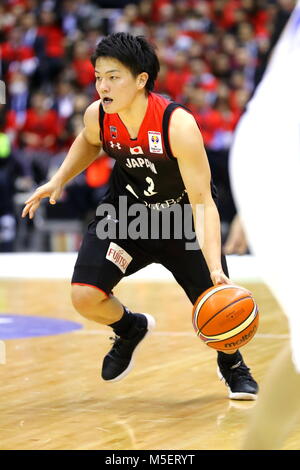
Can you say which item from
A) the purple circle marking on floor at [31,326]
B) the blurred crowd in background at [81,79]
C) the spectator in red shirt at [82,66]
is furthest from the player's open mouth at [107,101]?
the spectator in red shirt at [82,66]

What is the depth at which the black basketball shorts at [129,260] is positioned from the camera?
15.9 feet

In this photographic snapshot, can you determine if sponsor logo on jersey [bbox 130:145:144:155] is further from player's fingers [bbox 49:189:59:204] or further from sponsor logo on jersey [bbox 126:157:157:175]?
player's fingers [bbox 49:189:59:204]

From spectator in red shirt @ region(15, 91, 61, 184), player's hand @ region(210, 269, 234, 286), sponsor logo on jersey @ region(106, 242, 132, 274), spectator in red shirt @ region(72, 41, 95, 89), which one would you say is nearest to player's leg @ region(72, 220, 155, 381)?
sponsor logo on jersey @ region(106, 242, 132, 274)

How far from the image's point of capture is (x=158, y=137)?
461 centimetres

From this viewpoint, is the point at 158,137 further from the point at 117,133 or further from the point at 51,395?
the point at 51,395

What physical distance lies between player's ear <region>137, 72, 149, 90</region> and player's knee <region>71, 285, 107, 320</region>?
1049mm

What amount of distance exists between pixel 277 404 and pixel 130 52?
233cm

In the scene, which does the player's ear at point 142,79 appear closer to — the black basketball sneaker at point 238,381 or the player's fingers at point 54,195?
the player's fingers at point 54,195

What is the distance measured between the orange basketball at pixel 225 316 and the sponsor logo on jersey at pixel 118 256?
83cm

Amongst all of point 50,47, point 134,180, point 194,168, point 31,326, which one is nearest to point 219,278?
point 194,168

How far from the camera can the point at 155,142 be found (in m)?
4.62

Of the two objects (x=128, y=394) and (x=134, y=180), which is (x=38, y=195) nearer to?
(x=134, y=180)
